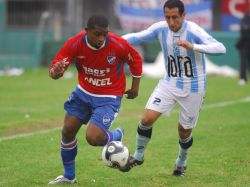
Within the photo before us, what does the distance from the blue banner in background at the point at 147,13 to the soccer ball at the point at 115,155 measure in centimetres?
2318

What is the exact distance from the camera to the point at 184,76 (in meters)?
9.47

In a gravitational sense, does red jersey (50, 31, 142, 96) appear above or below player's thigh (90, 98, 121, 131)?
above

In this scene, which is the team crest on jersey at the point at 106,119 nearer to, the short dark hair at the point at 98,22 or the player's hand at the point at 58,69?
the player's hand at the point at 58,69

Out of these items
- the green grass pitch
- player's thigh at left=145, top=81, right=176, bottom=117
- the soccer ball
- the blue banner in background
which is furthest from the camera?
the blue banner in background

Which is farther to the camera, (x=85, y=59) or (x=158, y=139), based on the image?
(x=158, y=139)

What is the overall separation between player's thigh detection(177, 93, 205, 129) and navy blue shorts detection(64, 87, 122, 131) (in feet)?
3.36

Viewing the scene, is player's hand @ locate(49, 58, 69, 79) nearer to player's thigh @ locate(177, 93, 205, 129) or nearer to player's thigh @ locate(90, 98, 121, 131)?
player's thigh @ locate(90, 98, 121, 131)

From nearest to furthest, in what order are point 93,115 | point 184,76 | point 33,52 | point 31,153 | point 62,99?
point 93,115
point 184,76
point 31,153
point 62,99
point 33,52

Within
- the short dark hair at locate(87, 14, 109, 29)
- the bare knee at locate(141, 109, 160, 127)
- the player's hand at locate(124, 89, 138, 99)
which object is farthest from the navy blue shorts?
the short dark hair at locate(87, 14, 109, 29)

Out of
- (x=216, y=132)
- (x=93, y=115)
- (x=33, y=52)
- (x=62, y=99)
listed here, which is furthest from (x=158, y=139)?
(x=33, y=52)

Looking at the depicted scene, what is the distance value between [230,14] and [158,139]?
2003 cm

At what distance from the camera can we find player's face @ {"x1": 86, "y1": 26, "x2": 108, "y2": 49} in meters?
8.33

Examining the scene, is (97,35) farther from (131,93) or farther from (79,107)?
(131,93)

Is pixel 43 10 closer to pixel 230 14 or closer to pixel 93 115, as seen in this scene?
pixel 230 14
